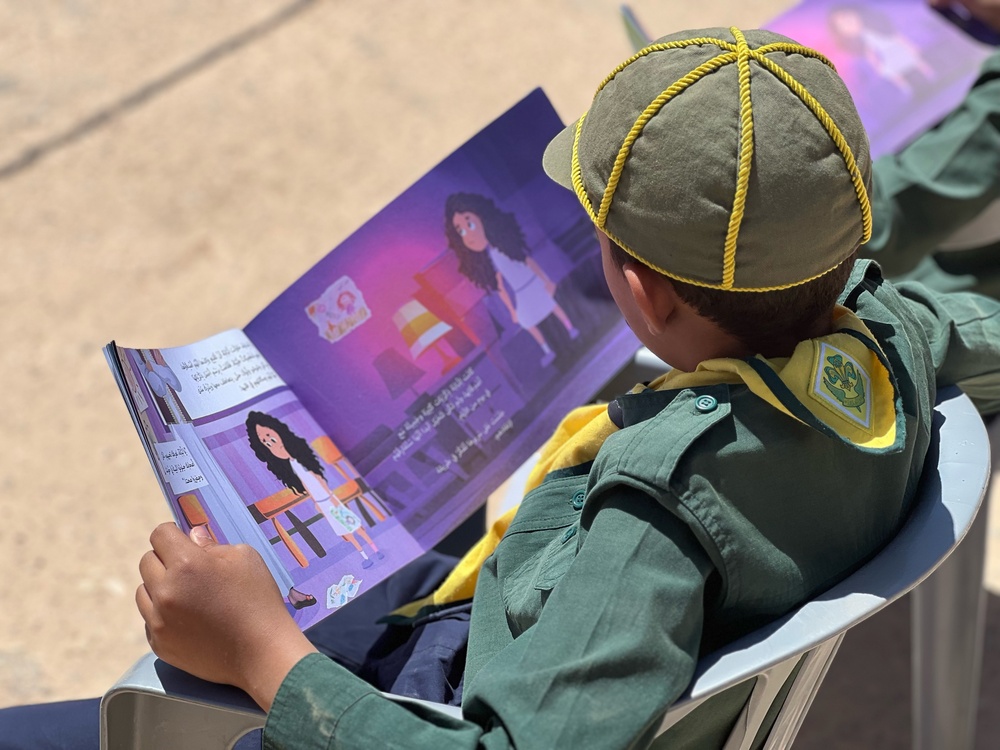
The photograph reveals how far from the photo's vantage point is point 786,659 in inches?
32.5

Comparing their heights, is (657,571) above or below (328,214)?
below

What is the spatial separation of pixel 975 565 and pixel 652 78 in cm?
97

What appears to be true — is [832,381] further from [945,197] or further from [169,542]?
[945,197]

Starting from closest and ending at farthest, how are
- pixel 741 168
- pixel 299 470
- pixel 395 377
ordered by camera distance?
1. pixel 741 168
2. pixel 299 470
3. pixel 395 377

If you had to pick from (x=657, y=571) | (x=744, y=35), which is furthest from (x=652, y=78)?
(x=657, y=571)

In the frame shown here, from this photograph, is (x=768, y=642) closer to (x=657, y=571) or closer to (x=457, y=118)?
(x=657, y=571)

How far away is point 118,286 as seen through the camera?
272 centimetres

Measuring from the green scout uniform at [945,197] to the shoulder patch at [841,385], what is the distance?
0.67m

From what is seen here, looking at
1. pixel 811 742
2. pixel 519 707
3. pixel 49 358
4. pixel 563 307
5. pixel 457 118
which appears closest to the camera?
pixel 519 707

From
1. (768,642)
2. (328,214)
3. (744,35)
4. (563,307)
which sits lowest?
(768,642)

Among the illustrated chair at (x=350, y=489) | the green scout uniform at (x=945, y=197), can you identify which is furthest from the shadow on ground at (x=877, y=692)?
the illustrated chair at (x=350, y=489)

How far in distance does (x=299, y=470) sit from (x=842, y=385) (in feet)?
1.92

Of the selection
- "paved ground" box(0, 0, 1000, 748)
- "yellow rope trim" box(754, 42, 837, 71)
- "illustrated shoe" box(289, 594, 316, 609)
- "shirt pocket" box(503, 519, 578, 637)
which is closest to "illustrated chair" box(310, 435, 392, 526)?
"illustrated shoe" box(289, 594, 316, 609)

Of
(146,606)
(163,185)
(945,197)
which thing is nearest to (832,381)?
(146,606)
